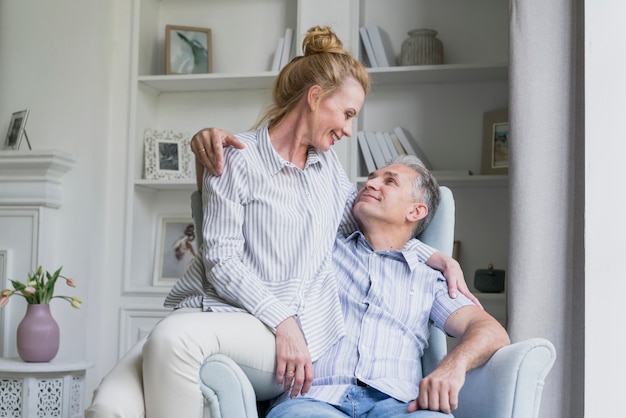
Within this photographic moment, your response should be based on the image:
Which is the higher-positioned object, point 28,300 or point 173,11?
point 173,11

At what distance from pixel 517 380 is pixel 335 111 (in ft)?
2.79

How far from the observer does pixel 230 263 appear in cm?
211

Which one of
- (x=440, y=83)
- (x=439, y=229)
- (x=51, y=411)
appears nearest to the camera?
(x=439, y=229)

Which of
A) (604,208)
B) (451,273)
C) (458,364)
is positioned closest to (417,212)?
(451,273)

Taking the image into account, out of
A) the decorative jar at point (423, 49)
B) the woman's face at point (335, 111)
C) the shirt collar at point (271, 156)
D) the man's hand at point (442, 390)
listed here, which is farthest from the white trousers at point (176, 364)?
the decorative jar at point (423, 49)

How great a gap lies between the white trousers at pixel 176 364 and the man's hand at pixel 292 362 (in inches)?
1.6

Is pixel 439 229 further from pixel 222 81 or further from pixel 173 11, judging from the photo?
pixel 173 11

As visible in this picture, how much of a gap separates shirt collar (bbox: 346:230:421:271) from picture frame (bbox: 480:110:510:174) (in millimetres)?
1470

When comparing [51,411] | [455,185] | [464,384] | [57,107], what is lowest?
[51,411]

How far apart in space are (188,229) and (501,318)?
151 centimetres

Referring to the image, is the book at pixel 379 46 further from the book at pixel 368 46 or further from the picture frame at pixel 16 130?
the picture frame at pixel 16 130

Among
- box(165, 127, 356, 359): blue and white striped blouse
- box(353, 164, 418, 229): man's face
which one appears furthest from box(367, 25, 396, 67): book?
box(165, 127, 356, 359): blue and white striped blouse

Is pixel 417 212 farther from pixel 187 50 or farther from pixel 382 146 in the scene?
pixel 187 50

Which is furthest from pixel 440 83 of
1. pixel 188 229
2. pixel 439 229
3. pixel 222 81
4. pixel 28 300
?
pixel 28 300
